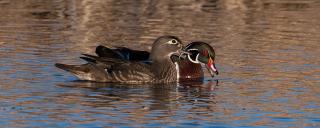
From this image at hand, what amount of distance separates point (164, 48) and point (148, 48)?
3.56 metres

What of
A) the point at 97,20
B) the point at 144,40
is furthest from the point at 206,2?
the point at 144,40

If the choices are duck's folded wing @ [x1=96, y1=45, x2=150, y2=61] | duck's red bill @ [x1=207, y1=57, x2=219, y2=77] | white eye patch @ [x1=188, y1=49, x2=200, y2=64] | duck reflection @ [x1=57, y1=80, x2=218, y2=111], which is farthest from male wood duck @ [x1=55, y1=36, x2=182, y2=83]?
white eye patch @ [x1=188, y1=49, x2=200, y2=64]

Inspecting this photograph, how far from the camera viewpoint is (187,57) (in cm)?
2003

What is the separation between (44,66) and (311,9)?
1357 cm

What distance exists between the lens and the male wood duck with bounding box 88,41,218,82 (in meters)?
19.3

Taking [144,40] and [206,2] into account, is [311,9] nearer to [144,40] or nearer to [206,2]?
[206,2]

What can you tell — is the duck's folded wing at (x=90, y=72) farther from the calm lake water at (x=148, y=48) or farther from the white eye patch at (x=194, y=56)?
the white eye patch at (x=194, y=56)

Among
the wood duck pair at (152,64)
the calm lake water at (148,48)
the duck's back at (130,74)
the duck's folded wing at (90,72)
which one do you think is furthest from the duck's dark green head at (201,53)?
the duck's folded wing at (90,72)

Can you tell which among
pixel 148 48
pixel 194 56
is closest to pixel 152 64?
pixel 194 56

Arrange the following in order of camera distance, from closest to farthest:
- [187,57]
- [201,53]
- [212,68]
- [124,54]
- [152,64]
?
[152,64] < [212,68] < [124,54] < [201,53] < [187,57]

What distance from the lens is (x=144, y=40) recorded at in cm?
2380

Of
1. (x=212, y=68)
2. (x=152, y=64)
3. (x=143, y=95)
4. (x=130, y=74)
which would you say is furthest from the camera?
(x=212, y=68)

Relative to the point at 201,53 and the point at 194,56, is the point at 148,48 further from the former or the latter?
the point at 201,53

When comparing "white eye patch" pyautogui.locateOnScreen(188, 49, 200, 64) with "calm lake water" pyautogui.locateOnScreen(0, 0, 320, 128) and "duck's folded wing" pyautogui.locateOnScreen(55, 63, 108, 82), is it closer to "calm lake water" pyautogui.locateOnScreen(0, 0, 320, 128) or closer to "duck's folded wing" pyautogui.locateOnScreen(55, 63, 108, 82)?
"calm lake water" pyautogui.locateOnScreen(0, 0, 320, 128)
